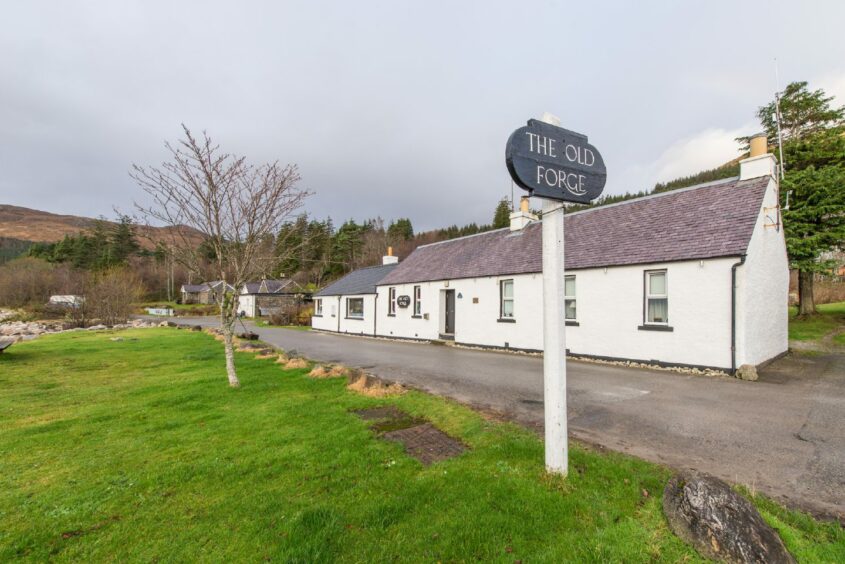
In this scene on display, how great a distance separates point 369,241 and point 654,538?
2627 inches

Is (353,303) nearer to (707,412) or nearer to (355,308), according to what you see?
(355,308)

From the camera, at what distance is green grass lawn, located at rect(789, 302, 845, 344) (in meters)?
15.2

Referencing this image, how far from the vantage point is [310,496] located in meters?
3.51

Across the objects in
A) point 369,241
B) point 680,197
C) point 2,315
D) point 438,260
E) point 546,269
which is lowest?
point 2,315

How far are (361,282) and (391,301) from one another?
5.26 metres

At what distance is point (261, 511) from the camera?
10.7 feet

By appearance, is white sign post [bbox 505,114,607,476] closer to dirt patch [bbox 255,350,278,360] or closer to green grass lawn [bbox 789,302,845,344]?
dirt patch [bbox 255,350,278,360]

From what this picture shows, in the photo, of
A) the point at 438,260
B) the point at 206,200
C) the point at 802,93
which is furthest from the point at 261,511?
the point at 802,93

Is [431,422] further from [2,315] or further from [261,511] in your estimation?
[2,315]

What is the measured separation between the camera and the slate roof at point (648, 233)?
1035cm

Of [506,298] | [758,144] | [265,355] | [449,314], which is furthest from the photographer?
[449,314]

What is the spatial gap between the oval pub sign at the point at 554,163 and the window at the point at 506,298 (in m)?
11.3

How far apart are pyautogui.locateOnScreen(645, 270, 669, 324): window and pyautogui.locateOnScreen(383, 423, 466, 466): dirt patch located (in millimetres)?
8871

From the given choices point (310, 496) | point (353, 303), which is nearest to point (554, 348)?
point (310, 496)
